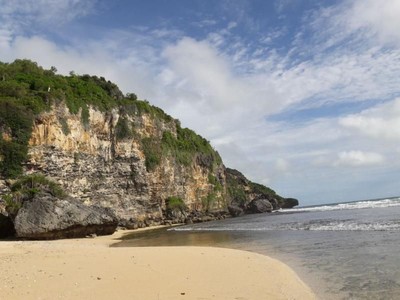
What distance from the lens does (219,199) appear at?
81562mm

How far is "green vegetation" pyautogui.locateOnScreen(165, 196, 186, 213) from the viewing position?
60219mm

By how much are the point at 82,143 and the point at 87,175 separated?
13.2 ft

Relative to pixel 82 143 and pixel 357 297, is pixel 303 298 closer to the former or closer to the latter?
pixel 357 297

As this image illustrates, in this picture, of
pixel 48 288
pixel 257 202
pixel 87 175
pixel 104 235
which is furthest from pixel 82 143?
pixel 257 202

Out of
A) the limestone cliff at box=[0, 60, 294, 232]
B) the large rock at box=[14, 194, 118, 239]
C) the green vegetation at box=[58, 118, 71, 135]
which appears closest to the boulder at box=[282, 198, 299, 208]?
the limestone cliff at box=[0, 60, 294, 232]

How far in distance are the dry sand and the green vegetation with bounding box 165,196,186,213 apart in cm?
4613

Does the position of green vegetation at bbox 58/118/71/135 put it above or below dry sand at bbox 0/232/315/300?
above

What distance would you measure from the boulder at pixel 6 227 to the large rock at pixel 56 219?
286 cm

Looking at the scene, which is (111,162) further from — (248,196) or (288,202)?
(288,202)

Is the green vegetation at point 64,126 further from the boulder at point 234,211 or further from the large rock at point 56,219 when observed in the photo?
the boulder at point 234,211

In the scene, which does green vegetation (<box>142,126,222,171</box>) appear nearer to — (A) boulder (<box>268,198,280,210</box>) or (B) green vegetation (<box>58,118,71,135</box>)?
(B) green vegetation (<box>58,118,71,135</box>)

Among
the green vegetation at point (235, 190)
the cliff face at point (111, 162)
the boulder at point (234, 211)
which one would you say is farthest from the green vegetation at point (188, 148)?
the green vegetation at point (235, 190)

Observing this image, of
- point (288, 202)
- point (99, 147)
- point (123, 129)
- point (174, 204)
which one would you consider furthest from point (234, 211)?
point (288, 202)

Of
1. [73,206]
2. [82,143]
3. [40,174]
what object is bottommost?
[73,206]
